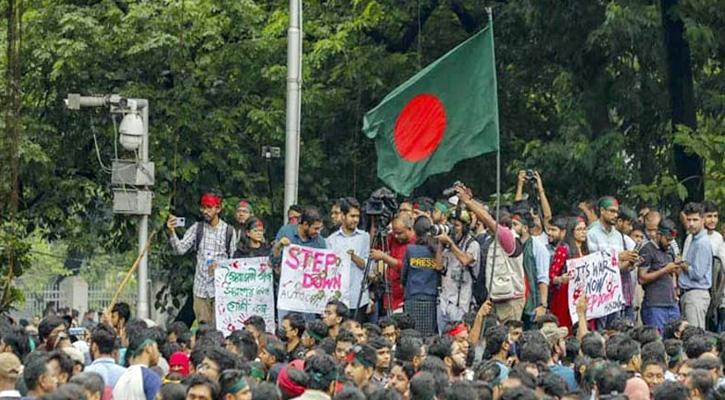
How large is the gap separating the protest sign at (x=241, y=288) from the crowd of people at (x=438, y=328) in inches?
7.0

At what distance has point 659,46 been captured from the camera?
23.9m

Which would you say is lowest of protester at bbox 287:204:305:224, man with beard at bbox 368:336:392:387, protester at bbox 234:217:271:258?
man with beard at bbox 368:336:392:387

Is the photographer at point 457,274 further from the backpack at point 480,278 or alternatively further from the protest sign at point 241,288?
the protest sign at point 241,288

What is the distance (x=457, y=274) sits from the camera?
687 inches

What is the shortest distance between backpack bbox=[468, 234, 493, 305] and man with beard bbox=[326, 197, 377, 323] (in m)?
1.17

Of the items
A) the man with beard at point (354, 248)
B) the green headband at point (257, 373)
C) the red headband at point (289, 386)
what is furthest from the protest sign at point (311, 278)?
the red headband at point (289, 386)

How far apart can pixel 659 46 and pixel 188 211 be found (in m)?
6.61

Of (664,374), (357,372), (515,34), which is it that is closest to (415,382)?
(357,372)

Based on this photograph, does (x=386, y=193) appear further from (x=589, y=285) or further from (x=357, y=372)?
(x=357, y=372)

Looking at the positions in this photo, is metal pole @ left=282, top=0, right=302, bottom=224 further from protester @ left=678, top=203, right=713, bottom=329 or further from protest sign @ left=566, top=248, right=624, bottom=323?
protester @ left=678, top=203, right=713, bottom=329

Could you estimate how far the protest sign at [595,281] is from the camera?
18.0 m

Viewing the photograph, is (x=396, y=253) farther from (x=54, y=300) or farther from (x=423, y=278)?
(x=54, y=300)

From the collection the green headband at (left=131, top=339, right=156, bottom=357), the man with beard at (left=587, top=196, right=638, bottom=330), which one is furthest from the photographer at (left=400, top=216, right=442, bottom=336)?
the green headband at (left=131, top=339, right=156, bottom=357)

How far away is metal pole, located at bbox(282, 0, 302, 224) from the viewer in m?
21.2
